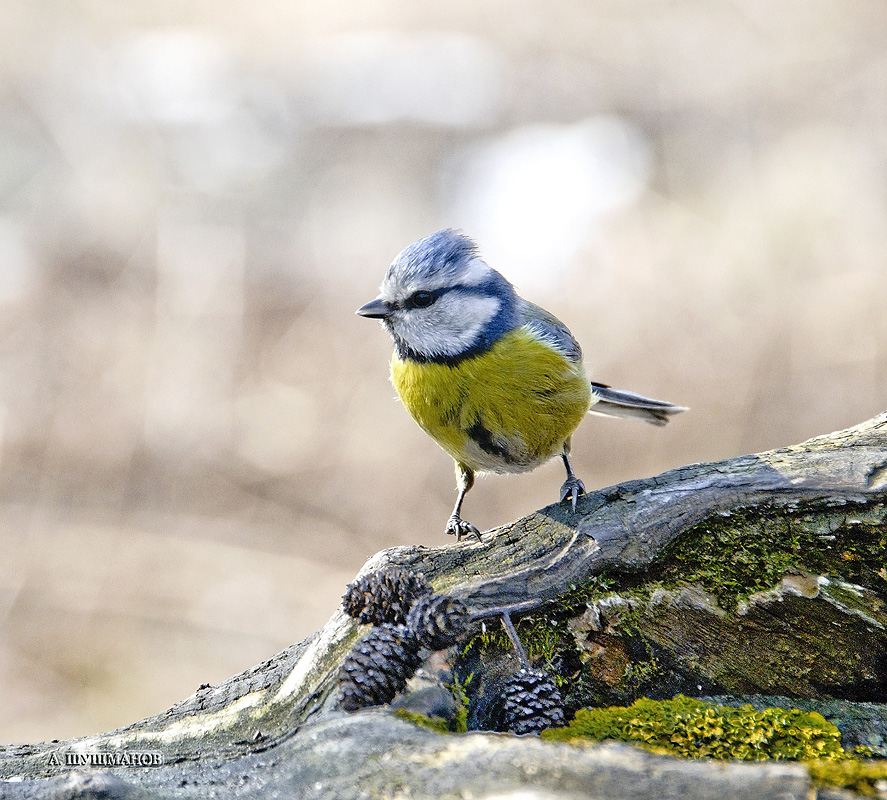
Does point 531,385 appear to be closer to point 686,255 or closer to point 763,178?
point 686,255

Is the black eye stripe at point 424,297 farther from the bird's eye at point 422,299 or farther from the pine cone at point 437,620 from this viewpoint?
the pine cone at point 437,620

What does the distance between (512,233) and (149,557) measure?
420cm

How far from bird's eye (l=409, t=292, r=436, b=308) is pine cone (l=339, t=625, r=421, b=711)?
4.36 feet

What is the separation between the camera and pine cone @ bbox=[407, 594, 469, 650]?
2.06 m

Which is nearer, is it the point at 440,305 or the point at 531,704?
the point at 531,704

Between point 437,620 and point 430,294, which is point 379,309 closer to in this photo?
point 430,294

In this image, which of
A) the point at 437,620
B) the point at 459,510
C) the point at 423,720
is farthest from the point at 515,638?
the point at 459,510

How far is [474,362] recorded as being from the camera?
2.89m

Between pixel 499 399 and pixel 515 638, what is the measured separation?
0.96 meters

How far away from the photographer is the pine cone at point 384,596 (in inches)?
83.6

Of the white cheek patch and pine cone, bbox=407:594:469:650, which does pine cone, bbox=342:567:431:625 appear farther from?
the white cheek patch

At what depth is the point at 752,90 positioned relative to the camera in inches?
295

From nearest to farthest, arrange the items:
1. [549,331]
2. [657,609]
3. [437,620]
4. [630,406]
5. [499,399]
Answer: [437,620]
[657,609]
[499,399]
[549,331]
[630,406]

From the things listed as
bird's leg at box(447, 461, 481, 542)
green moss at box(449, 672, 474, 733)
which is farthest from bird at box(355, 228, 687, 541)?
green moss at box(449, 672, 474, 733)
